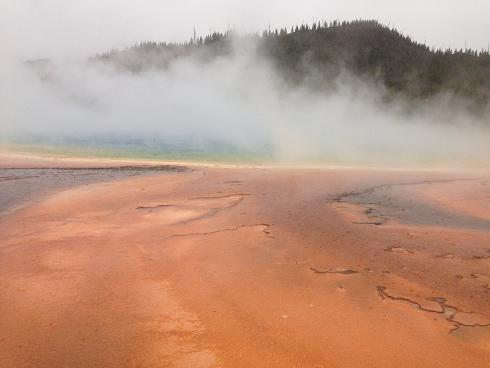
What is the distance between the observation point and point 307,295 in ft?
9.87

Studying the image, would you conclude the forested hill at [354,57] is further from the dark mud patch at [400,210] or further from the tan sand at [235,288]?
the tan sand at [235,288]

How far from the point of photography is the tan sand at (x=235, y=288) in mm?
2398

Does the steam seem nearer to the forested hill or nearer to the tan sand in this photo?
the forested hill

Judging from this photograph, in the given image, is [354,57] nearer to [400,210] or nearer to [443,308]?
[400,210]

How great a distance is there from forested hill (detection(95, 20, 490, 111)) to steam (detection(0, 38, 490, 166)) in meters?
0.97

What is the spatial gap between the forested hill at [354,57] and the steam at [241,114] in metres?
0.97

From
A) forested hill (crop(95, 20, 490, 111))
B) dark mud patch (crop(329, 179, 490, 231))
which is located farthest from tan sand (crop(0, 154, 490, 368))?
forested hill (crop(95, 20, 490, 111))

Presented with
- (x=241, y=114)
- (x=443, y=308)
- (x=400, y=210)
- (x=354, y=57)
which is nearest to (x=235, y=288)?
(x=443, y=308)

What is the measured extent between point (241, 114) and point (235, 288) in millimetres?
15823

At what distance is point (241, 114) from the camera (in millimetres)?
18562

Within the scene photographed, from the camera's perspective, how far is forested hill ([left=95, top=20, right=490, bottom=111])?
2372 centimetres

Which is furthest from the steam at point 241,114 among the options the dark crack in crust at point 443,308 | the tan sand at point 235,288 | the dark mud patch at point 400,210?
the dark crack in crust at point 443,308

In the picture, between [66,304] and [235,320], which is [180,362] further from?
[66,304]

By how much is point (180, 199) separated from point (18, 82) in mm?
21678
